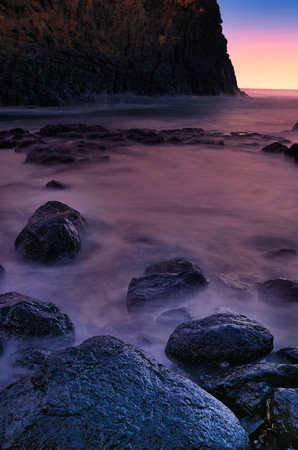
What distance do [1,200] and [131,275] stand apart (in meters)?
3.10

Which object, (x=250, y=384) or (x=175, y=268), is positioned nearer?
(x=250, y=384)

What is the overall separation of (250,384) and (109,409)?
689 millimetres

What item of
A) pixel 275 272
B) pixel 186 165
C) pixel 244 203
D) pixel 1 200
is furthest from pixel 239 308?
pixel 186 165

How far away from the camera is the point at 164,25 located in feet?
137

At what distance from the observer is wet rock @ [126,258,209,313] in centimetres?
253

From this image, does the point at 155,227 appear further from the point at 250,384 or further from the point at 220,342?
the point at 250,384

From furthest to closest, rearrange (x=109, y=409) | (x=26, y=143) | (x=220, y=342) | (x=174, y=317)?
(x=26, y=143)
(x=174, y=317)
(x=220, y=342)
(x=109, y=409)

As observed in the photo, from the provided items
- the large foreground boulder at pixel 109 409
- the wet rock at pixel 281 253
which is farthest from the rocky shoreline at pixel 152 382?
the wet rock at pixel 281 253

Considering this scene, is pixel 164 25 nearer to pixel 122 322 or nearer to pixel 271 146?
pixel 271 146

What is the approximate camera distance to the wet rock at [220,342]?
1811 mm

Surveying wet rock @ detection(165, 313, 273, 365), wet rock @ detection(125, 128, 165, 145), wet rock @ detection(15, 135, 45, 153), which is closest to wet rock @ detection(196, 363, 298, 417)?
wet rock @ detection(165, 313, 273, 365)

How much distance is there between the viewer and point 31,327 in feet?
6.70

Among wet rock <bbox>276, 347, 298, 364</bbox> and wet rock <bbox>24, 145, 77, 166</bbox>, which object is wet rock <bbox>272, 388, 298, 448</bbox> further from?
wet rock <bbox>24, 145, 77, 166</bbox>

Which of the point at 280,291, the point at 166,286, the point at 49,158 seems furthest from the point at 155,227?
the point at 49,158
